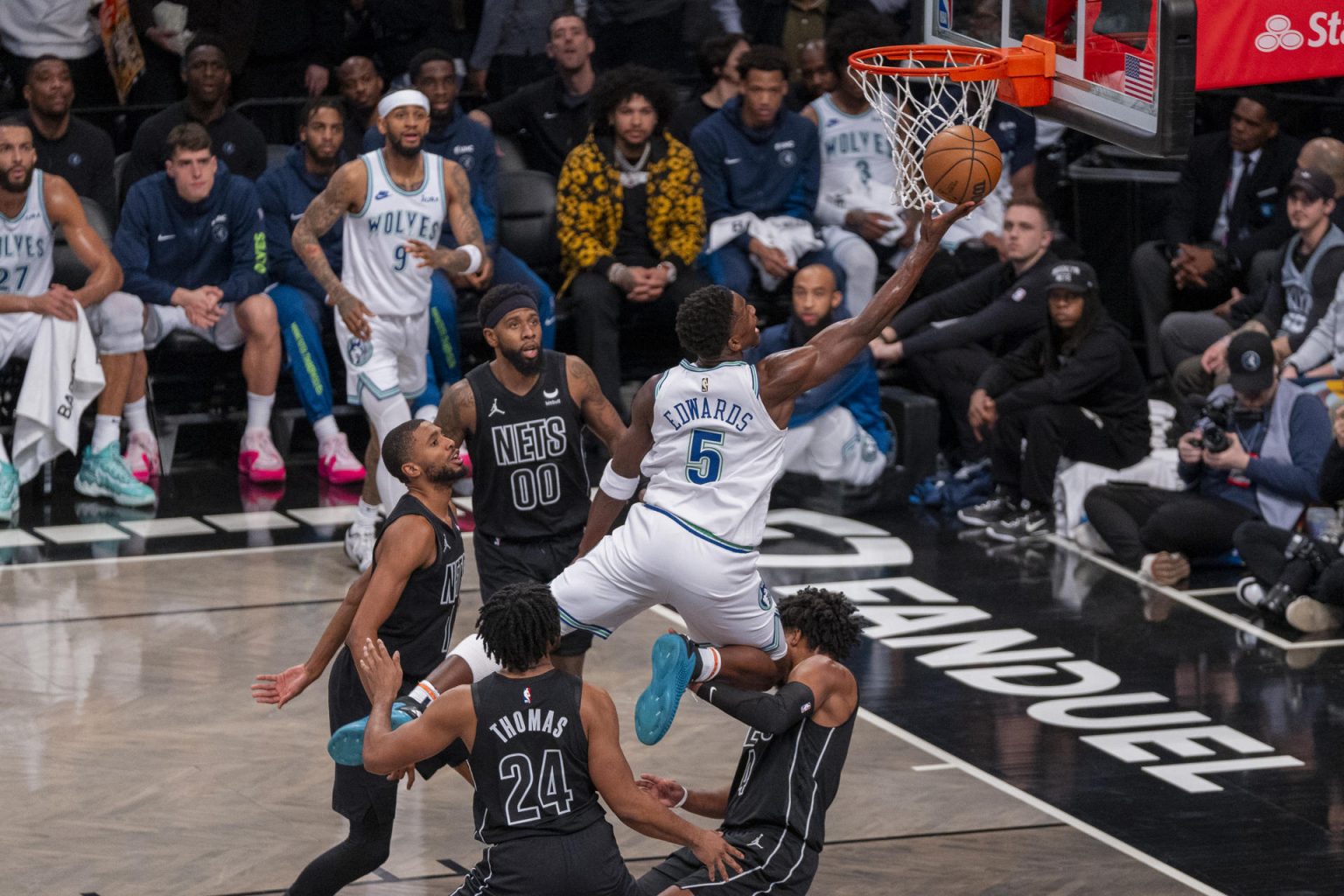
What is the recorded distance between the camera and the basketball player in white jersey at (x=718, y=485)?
6.46 meters

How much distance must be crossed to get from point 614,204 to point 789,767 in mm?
6548

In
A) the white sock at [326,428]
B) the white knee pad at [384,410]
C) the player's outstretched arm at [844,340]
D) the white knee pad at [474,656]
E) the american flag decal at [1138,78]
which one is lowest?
the white knee pad at [474,656]

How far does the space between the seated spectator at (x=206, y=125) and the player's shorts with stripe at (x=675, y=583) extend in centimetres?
A: 600

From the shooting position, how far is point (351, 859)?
5.80 m

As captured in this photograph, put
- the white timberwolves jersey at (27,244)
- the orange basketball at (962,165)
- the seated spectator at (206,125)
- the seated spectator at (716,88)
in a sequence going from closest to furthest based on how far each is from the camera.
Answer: the orange basketball at (962,165), the white timberwolves jersey at (27,244), the seated spectator at (206,125), the seated spectator at (716,88)

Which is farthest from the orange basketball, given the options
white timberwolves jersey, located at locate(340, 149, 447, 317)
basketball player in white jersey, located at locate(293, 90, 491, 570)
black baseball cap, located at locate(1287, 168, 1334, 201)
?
black baseball cap, located at locate(1287, 168, 1334, 201)

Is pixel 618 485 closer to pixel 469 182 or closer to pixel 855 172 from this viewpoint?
pixel 469 182

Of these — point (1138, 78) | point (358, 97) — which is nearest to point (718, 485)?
point (1138, 78)

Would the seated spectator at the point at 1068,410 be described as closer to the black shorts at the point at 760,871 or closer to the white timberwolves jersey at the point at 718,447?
the white timberwolves jersey at the point at 718,447

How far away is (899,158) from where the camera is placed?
7.36 metres

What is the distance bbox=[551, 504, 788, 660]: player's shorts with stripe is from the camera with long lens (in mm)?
3714

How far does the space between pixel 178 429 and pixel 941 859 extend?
684 cm

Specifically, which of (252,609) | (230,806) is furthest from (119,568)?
(230,806)

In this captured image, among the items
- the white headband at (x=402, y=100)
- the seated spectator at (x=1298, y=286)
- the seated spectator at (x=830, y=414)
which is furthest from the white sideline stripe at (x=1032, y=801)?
the white headband at (x=402, y=100)
